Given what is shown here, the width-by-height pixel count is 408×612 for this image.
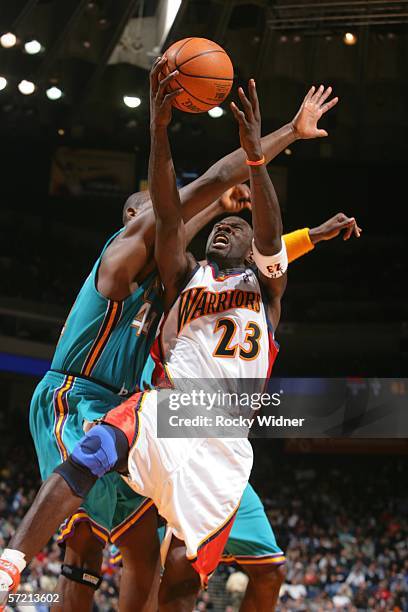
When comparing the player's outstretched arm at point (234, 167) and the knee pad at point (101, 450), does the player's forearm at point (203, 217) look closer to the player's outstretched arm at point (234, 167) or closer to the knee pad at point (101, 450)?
the player's outstretched arm at point (234, 167)

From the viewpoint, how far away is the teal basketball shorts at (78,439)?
12.0 feet

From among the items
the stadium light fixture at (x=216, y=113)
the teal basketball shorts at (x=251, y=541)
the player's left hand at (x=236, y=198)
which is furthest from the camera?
the stadium light fixture at (x=216, y=113)

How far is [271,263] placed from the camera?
12.1ft

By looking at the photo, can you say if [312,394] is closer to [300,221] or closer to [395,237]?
[300,221]

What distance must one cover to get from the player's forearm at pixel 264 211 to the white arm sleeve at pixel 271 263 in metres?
0.05

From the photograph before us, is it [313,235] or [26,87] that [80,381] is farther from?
[26,87]

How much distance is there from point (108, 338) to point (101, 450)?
0.91 m

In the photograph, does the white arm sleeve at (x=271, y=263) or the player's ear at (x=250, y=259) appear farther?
the player's ear at (x=250, y=259)

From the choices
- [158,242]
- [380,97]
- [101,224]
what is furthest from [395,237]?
[158,242]

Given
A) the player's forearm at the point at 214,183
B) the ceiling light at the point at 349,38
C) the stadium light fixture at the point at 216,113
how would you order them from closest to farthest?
the player's forearm at the point at 214,183, the ceiling light at the point at 349,38, the stadium light fixture at the point at 216,113

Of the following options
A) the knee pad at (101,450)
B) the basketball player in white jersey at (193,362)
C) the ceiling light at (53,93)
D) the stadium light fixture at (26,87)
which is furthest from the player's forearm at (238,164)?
the ceiling light at (53,93)

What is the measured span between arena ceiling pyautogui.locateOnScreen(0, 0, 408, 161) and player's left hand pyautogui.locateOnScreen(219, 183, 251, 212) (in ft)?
21.9

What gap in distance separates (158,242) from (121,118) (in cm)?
1131

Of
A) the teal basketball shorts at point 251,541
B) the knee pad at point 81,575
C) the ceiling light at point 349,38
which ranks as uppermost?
the ceiling light at point 349,38
